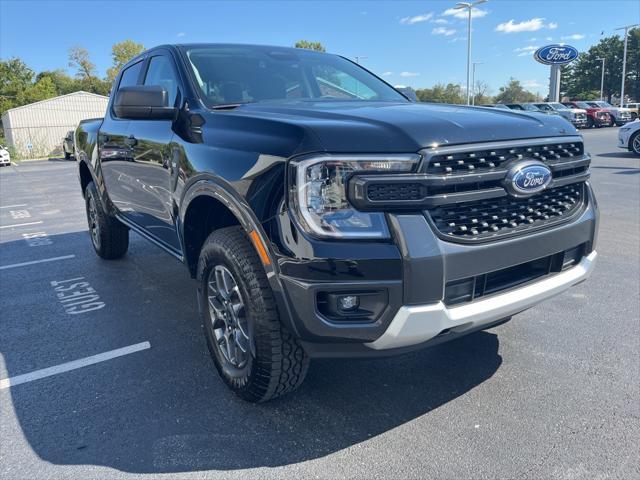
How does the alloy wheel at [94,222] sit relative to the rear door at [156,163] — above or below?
below

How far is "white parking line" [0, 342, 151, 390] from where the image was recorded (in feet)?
10.3

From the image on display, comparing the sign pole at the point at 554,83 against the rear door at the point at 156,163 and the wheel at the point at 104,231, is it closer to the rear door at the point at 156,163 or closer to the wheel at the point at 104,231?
the wheel at the point at 104,231

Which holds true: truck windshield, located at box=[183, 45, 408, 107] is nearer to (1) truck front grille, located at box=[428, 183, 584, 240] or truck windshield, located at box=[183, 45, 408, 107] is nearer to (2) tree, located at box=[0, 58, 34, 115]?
(1) truck front grille, located at box=[428, 183, 584, 240]

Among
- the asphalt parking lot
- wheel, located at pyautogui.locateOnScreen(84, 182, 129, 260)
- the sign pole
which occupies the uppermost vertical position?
the sign pole

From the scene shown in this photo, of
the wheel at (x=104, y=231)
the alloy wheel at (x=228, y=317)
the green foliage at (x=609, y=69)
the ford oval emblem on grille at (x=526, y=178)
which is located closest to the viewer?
the ford oval emblem on grille at (x=526, y=178)

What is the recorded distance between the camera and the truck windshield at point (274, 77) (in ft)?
11.0

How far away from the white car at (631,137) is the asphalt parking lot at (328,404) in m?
13.0

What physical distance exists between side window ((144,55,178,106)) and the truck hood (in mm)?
828

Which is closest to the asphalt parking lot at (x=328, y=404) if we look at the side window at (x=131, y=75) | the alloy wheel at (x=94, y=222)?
the alloy wheel at (x=94, y=222)

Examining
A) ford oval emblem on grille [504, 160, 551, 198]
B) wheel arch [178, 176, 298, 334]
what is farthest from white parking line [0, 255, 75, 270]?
ford oval emblem on grille [504, 160, 551, 198]

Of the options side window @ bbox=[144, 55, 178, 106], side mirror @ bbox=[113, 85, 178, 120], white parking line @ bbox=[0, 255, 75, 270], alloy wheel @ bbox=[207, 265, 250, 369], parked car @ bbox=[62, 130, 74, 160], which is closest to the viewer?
alloy wheel @ bbox=[207, 265, 250, 369]

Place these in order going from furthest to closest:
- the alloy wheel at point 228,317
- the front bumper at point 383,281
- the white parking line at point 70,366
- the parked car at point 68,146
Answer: the parked car at point 68,146
the white parking line at point 70,366
the alloy wheel at point 228,317
the front bumper at point 383,281

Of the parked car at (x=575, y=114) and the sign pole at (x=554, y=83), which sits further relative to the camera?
the sign pole at (x=554, y=83)

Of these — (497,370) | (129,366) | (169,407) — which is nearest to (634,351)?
(497,370)
